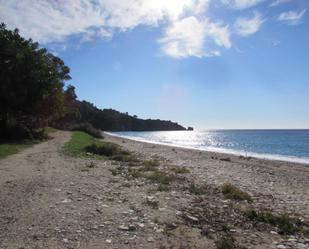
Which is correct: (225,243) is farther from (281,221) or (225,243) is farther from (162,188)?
(162,188)

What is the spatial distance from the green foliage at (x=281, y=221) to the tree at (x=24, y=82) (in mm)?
28014

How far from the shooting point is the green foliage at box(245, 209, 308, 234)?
873cm

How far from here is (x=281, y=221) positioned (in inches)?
364

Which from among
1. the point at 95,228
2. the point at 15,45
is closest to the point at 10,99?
the point at 15,45

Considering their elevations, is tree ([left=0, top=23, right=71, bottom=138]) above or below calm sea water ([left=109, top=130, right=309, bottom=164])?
above

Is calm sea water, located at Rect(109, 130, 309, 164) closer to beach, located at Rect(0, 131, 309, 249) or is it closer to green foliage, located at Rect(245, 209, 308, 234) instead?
beach, located at Rect(0, 131, 309, 249)

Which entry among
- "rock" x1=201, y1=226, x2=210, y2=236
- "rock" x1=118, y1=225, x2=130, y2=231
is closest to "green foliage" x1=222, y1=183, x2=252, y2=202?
"rock" x1=201, y1=226, x2=210, y2=236

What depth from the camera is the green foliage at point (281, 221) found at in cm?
873

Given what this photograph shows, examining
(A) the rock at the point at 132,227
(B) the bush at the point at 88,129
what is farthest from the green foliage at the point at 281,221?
(B) the bush at the point at 88,129

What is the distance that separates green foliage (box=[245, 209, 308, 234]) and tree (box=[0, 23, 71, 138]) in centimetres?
2801

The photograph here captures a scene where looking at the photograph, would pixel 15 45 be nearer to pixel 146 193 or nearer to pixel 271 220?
pixel 146 193

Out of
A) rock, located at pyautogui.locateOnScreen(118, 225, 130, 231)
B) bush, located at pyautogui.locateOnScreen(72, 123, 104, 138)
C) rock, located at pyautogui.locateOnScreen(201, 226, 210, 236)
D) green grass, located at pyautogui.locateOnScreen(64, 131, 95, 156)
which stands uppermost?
bush, located at pyautogui.locateOnScreen(72, 123, 104, 138)

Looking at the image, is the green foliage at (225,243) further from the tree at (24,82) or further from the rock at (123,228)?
the tree at (24,82)

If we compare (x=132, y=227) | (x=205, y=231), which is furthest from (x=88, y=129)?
(x=205, y=231)
